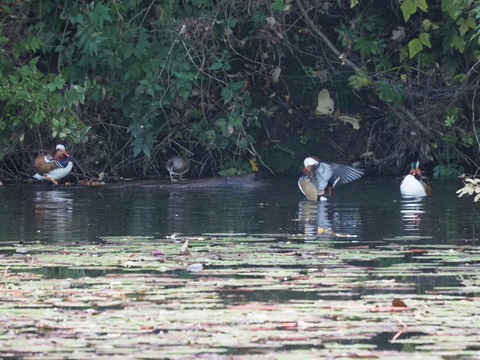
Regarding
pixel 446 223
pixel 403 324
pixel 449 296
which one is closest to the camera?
pixel 403 324

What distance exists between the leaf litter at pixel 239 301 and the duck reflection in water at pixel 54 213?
2.93 ft

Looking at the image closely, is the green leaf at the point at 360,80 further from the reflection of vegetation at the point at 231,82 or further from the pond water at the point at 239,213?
the pond water at the point at 239,213

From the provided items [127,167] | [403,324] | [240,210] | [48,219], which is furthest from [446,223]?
[127,167]

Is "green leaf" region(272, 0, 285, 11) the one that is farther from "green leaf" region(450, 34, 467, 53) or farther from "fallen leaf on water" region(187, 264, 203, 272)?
"fallen leaf on water" region(187, 264, 203, 272)

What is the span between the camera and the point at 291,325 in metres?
4.46

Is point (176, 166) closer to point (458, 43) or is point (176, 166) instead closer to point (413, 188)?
point (413, 188)

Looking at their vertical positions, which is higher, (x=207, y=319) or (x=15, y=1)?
(x=15, y=1)

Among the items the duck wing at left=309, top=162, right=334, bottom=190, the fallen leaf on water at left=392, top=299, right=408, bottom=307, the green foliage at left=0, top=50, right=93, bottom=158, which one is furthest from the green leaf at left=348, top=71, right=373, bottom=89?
the fallen leaf on water at left=392, top=299, right=408, bottom=307

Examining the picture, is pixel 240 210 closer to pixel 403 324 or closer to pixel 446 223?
pixel 446 223

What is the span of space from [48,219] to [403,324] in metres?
4.51

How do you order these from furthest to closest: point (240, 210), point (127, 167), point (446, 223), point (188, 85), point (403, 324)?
point (127, 167) < point (188, 85) < point (240, 210) < point (446, 223) < point (403, 324)

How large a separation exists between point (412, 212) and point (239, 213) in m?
1.31

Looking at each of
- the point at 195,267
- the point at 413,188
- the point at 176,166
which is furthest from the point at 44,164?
the point at 195,267

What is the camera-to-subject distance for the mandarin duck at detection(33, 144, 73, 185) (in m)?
11.5
